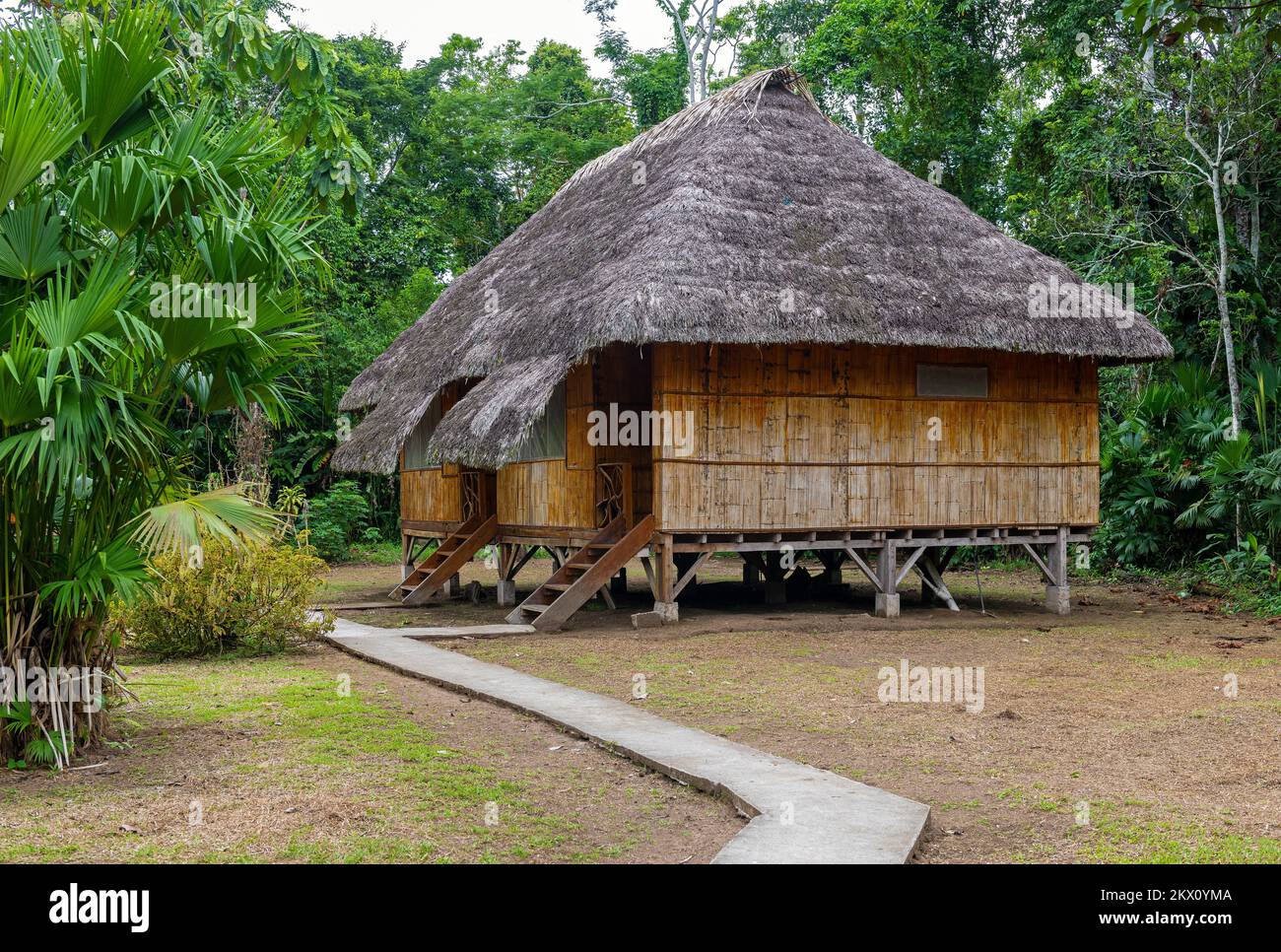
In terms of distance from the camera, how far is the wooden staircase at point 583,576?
13.2 metres

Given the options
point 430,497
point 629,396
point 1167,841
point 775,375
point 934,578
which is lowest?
point 1167,841

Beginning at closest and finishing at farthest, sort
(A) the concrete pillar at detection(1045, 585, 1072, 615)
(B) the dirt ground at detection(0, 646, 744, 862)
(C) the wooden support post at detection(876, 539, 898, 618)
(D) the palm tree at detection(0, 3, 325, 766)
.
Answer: (B) the dirt ground at detection(0, 646, 744, 862), (D) the palm tree at detection(0, 3, 325, 766), (C) the wooden support post at detection(876, 539, 898, 618), (A) the concrete pillar at detection(1045, 585, 1072, 615)

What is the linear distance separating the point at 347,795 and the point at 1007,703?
4.98 m

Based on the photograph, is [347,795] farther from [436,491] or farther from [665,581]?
[436,491]

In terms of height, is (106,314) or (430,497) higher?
(106,314)

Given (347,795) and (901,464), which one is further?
(901,464)

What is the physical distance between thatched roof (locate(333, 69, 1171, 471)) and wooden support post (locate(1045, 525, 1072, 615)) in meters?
2.25

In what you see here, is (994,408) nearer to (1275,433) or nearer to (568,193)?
(1275,433)

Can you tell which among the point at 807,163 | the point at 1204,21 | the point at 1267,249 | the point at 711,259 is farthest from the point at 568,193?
the point at 1204,21

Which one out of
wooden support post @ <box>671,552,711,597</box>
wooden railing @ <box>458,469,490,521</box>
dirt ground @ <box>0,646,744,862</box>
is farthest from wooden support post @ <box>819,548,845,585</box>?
dirt ground @ <box>0,646,744,862</box>

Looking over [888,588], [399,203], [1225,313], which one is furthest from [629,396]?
[399,203]

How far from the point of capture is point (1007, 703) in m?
9.02

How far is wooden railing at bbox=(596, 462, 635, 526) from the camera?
14172 millimetres

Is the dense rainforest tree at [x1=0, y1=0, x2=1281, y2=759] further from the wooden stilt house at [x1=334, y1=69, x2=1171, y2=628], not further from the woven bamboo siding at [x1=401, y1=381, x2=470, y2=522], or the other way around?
the wooden stilt house at [x1=334, y1=69, x2=1171, y2=628]
